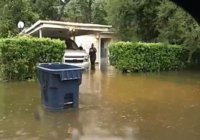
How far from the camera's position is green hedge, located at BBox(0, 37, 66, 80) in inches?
460

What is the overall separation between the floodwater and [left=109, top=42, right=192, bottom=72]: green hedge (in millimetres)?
5430

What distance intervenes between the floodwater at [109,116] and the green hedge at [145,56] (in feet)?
17.8

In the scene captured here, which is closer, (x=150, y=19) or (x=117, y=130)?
(x=117, y=130)

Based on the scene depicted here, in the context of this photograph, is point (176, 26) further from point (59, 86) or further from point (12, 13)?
point (59, 86)

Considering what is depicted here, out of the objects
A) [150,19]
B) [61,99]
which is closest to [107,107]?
[61,99]

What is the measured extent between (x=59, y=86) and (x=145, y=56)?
33.6 feet

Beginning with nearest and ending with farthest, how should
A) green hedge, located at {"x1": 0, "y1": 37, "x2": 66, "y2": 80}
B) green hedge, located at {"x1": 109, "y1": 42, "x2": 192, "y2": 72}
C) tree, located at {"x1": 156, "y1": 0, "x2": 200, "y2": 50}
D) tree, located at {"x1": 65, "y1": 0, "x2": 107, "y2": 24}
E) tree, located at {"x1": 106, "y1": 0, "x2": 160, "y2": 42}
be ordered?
green hedge, located at {"x1": 0, "y1": 37, "x2": 66, "y2": 80}
green hedge, located at {"x1": 109, "y1": 42, "x2": 192, "y2": 72}
tree, located at {"x1": 156, "y1": 0, "x2": 200, "y2": 50}
tree, located at {"x1": 106, "y1": 0, "x2": 160, "y2": 42}
tree, located at {"x1": 65, "y1": 0, "x2": 107, "y2": 24}

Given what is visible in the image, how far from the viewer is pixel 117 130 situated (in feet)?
18.7

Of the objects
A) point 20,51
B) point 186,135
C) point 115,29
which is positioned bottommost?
point 186,135

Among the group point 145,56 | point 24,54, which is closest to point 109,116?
point 24,54

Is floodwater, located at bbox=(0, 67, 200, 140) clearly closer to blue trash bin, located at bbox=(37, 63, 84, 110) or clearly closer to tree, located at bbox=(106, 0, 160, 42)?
blue trash bin, located at bbox=(37, 63, 84, 110)

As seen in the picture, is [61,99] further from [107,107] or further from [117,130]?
[117,130]

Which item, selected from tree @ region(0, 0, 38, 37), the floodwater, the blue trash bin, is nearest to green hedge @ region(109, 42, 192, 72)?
the floodwater

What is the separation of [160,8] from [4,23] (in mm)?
11446
